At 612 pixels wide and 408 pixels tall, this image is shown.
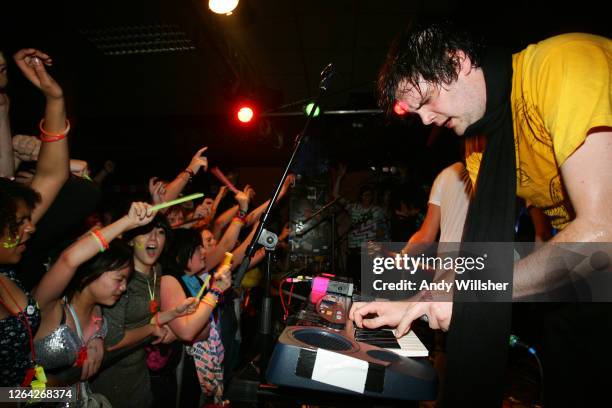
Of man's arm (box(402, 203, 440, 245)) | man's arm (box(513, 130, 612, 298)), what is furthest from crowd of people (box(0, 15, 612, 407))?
man's arm (box(402, 203, 440, 245))

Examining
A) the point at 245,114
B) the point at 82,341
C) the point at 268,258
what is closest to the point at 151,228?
the point at 82,341

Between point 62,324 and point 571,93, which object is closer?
point 571,93

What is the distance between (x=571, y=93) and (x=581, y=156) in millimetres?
183

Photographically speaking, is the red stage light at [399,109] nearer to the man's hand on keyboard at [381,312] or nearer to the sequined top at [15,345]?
the man's hand on keyboard at [381,312]

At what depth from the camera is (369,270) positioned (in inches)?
88.2

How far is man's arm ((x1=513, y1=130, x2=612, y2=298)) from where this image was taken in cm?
87

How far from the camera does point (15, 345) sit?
1.48 metres

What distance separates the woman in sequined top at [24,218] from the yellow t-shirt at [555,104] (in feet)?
7.05

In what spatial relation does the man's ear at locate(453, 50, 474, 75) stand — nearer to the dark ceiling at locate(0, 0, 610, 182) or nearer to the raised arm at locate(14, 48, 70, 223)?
the dark ceiling at locate(0, 0, 610, 182)

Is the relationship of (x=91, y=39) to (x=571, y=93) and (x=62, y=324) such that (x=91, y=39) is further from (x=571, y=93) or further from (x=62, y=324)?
(x=571, y=93)

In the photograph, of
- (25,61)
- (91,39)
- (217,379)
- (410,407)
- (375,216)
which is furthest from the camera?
(375,216)

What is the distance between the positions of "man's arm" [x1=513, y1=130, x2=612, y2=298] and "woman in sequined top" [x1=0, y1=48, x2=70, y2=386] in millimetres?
2076

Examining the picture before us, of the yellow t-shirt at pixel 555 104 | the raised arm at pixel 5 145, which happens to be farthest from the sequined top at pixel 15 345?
the yellow t-shirt at pixel 555 104

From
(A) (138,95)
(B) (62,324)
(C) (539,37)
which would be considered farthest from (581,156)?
(A) (138,95)
